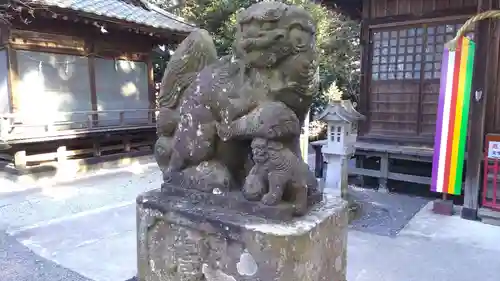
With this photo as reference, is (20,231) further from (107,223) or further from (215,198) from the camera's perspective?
(215,198)

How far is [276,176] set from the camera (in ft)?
5.70

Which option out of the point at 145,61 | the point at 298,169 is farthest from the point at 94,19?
the point at 298,169

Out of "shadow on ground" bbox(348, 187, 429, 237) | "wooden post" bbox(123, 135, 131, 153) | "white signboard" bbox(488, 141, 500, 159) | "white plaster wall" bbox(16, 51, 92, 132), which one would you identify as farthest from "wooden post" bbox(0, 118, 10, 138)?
"white signboard" bbox(488, 141, 500, 159)

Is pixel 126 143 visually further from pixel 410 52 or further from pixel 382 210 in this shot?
pixel 410 52

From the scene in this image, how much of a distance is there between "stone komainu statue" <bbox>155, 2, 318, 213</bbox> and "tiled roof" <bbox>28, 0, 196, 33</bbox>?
5.52 meters

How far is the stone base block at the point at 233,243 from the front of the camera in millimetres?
1658

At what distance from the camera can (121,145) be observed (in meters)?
9.02

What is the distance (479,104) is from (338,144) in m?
1.79

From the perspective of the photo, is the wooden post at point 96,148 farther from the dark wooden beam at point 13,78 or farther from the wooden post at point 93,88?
the dark wooden beam at point 13,78

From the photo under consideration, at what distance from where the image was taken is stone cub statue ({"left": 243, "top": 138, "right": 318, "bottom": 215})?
1748 millimetres

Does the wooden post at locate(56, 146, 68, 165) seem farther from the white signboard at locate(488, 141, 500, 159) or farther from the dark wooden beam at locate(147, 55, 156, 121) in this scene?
the white signboard at locate(488, 141, 500, 159)

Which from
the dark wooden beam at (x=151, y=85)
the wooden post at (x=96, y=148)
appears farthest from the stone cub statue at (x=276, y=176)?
the dark wooden beam at (x=151, y=85)

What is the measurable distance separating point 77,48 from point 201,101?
24.4ft

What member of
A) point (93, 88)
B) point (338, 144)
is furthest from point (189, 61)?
point (93, 88)
